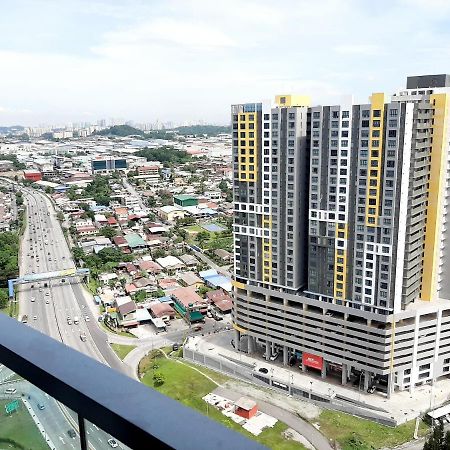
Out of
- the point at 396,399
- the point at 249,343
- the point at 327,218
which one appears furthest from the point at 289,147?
the point at 396,399

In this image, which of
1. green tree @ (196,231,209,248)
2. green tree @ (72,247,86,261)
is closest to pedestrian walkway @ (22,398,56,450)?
green tree @ (72,247,86,261)

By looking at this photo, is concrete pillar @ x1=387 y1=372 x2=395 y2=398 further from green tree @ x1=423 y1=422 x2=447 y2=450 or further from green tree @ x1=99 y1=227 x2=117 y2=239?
green tree @ x1=99 y1=227 x2=117 y2=239

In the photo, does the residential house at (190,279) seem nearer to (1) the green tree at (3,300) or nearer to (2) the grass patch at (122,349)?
(2) the grass patch at (122,349)

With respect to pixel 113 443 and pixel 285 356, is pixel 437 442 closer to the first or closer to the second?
pixel 285 356

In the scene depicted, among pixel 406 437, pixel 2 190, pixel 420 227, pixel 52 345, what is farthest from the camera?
pixel 2 190

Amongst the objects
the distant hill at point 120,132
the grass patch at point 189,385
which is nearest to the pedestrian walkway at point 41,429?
the grass patch at point 189,385

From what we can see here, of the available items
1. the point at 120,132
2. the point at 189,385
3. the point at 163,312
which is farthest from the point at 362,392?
the point at 120,132

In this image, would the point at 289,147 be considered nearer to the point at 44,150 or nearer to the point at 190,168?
the point at 190,168
